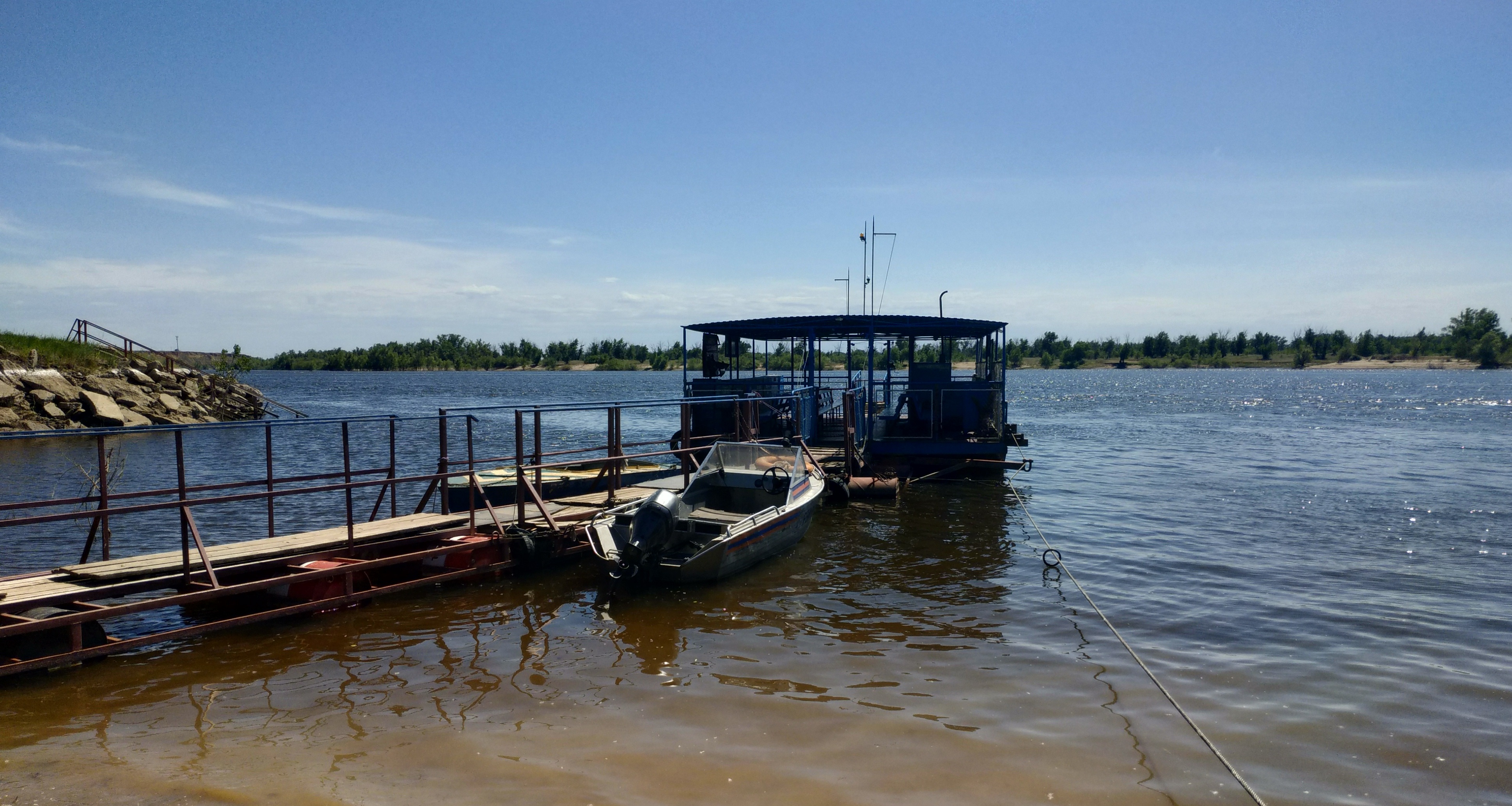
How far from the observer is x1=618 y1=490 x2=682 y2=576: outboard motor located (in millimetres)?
10344

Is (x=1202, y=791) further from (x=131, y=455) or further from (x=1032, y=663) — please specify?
(x=131, y=455)

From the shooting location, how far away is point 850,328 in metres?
20.2

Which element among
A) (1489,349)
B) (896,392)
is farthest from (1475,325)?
(896,392)

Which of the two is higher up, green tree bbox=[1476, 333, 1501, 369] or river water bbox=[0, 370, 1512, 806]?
green tree bbox=[1476, 333, 1501, 369]

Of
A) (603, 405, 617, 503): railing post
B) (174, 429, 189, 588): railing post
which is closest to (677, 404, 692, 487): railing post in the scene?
(603, 405, 617, 503): railing post

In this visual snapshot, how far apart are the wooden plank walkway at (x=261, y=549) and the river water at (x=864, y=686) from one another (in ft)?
2.61

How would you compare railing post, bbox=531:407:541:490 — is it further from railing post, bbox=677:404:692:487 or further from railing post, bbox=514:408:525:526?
railing post, bbox=677:404:692:487

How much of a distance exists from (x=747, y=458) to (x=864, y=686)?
231 inches

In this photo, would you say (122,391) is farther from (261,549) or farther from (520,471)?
(520,471)

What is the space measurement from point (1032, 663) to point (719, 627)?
3387 mm

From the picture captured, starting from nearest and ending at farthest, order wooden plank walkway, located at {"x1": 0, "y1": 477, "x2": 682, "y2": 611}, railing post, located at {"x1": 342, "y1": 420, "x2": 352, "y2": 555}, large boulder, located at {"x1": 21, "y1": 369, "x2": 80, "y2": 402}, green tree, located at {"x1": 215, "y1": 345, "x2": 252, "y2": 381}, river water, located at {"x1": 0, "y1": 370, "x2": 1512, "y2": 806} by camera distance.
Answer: river water, located at {"x1": 0, "y1": 370, "x2": 1512, "y2": 806}, wooden plank walkway, located at {"x1": 0, "y1": 477, "x2": 682, "y2": 611}, railing post, located at {"x1": 342, "y1": 420, "x2": 352, "y2": 555}, large boulder, located at {"x1": 21, "y1": 369, "x2": 80, "y2": 402}, green tree, located at {"x1": 215, "y1": 345, "x2": 252, "y2": 381}

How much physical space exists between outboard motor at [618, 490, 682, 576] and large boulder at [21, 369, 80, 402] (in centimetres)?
2793

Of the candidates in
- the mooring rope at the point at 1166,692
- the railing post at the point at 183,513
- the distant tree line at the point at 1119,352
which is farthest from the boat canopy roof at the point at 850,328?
the distant tree line at the point at 1119,352

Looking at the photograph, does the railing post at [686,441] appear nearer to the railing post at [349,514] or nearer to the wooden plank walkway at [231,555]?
the wooden plank walkway at [231,555]
